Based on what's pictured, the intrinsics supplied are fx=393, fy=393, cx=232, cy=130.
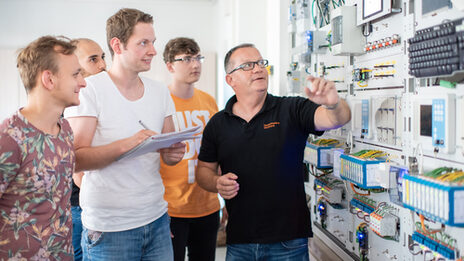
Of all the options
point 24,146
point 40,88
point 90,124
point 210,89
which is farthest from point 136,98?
point 210,89

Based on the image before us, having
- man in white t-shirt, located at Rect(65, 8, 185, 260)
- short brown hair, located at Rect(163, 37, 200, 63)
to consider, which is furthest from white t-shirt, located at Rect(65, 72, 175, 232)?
short brown hair, located at Rect(163, 37, 200, 63)

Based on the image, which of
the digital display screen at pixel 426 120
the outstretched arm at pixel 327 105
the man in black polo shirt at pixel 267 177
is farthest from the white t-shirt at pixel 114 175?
the digital display screen at pixel 426 120

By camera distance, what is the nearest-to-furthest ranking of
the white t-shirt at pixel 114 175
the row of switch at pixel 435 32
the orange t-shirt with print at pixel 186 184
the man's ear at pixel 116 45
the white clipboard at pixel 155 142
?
the row of switch at pixel 435 32
the white clipboard at pixel 155 142
the white t-shirt at pixel 114 175
the man's ear at pixel 116 45
the orange t-shirt with print at pixel 186 184

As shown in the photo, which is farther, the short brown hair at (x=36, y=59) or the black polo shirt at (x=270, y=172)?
the black polo shirt at (x=270, y=172)

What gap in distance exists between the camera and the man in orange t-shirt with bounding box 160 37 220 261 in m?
2.28

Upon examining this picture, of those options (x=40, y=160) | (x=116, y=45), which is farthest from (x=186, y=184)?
(x=40, y=160)

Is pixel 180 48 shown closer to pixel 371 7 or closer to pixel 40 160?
pixel 371 7

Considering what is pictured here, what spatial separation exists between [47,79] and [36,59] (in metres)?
0.08

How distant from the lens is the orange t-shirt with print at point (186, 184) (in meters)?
2.27

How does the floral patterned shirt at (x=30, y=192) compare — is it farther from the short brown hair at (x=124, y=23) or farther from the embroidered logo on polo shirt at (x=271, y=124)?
the embroidered logo on polo shirt at (x=271, y=124)

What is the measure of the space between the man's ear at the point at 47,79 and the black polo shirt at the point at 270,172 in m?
0.81

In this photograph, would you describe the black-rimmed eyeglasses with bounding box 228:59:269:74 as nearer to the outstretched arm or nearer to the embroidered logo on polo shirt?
the embroidered logo on polo shirt

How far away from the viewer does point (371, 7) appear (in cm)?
206

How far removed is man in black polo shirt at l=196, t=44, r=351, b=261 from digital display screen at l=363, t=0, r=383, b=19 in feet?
2.04
